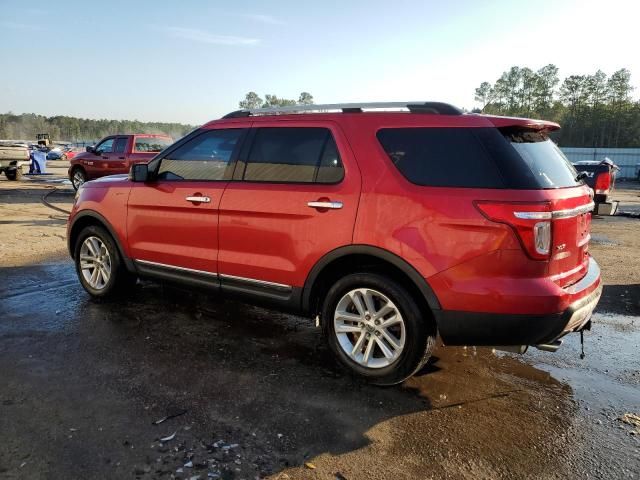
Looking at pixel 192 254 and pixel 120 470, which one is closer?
pixel 120 470

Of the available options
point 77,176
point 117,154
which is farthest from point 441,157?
point 77,176

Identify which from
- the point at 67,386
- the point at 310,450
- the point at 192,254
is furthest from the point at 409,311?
the point at 67,386

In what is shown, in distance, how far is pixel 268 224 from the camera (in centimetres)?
384

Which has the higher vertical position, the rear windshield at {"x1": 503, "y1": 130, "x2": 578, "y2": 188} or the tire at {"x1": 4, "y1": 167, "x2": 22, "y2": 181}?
the rear windshield at {"x1": 503, "y1": 130, "x2": 578, "y2": 188}

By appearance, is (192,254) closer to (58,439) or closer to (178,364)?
(178,364)

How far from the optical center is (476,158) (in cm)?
309

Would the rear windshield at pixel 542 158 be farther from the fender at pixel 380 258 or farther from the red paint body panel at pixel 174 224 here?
the red paint body panel at pixel 174 224

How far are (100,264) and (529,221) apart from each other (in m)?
4.33

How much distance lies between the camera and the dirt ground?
2.60 m

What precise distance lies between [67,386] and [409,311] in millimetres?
2396

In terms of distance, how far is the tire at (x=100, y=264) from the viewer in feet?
16.8

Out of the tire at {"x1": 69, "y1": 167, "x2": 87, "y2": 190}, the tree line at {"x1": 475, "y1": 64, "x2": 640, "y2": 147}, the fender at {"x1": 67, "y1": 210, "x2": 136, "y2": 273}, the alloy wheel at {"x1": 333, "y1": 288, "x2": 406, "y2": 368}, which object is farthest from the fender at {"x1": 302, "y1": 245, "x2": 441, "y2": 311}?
the tree line at {"x1": 475, "y1": 64, "x2": 640, "y2": 147}

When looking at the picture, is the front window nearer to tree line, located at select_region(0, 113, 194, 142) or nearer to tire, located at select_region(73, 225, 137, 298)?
tire, located at select_region(73, 225, 137, 298)

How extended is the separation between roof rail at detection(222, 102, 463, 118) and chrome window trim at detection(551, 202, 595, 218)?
90 centimetres
